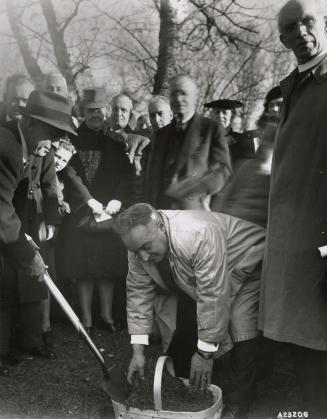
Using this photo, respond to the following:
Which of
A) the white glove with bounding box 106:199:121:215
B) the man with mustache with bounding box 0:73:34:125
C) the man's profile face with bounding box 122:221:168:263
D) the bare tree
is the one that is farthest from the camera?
the bare tree

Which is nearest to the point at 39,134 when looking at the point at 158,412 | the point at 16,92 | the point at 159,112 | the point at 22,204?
the point at 22,204

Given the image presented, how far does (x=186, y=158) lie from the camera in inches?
155

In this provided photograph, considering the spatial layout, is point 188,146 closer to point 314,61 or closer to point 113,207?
point 113,207

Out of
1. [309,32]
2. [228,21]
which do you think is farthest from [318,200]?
[228,21]

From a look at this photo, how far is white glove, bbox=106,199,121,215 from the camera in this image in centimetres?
430

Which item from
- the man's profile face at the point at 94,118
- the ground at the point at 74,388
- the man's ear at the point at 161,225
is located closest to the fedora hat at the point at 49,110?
the man's ear at the point at 161,225

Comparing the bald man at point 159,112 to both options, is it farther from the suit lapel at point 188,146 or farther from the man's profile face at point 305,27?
the man's profile face at point 305,27

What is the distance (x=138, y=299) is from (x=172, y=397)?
0.64 m

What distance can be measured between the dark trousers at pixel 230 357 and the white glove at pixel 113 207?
1.11 m

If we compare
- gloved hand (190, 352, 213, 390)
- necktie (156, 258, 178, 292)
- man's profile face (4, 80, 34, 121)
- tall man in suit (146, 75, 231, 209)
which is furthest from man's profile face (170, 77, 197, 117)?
gloved hand (190, 352, 213, 390)

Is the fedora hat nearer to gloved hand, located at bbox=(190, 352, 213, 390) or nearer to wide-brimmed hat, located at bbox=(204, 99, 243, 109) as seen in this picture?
gloved hand, located at bbox=(190, 352, 213, 390)

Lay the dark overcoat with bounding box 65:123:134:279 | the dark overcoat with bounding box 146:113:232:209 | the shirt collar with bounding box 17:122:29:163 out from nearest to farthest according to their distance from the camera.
A: the shirt collar with bounding box 17:122:29:163
the dark overcoat with bounding box 146:113:232:209
the dark overcoat with bounding box 65:123:134:279

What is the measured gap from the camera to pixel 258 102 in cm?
853

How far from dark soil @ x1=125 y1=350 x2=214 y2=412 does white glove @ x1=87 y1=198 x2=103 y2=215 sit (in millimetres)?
1520
